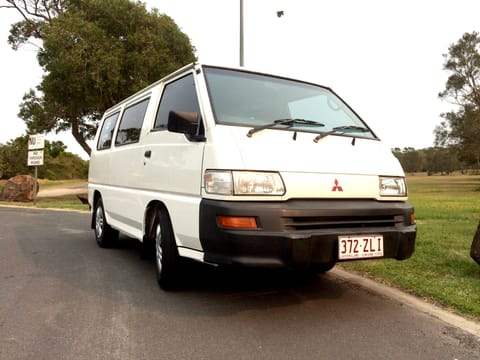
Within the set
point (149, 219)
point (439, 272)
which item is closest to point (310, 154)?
point (149, 219)

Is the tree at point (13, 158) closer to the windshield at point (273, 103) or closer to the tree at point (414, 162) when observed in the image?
the windshield at point (273, 103)

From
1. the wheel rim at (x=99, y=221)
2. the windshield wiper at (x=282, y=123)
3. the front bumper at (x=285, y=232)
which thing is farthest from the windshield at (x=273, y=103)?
the wheel rim at (x=99, y=221)

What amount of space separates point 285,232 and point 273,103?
157 cm

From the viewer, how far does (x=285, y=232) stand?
320cm

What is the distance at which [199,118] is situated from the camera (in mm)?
3816

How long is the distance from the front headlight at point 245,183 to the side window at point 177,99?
852 mm

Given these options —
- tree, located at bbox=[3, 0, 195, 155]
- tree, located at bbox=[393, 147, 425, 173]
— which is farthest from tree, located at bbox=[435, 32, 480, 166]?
tree, located at bbox=[393, 147, 425, 173]

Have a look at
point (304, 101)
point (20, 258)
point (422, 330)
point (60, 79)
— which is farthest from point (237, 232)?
point (60, 79)

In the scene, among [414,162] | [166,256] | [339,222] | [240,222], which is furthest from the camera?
[414,162]

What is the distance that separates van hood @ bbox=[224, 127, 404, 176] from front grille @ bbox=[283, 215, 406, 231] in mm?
395

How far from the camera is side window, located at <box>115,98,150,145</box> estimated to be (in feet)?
17.1

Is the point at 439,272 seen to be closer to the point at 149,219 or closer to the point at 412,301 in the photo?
the point at 412,301

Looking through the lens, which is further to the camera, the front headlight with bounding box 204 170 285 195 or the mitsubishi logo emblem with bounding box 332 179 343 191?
the mitsubishi logo emblem with bounding box 332 179 343 191

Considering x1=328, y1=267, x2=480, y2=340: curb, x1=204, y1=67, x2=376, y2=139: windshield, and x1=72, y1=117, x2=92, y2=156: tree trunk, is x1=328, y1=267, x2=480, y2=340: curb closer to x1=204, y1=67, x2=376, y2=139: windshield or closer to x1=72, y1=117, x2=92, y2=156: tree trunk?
x1=204, y1=67, x2=376, y2=139: windshield
